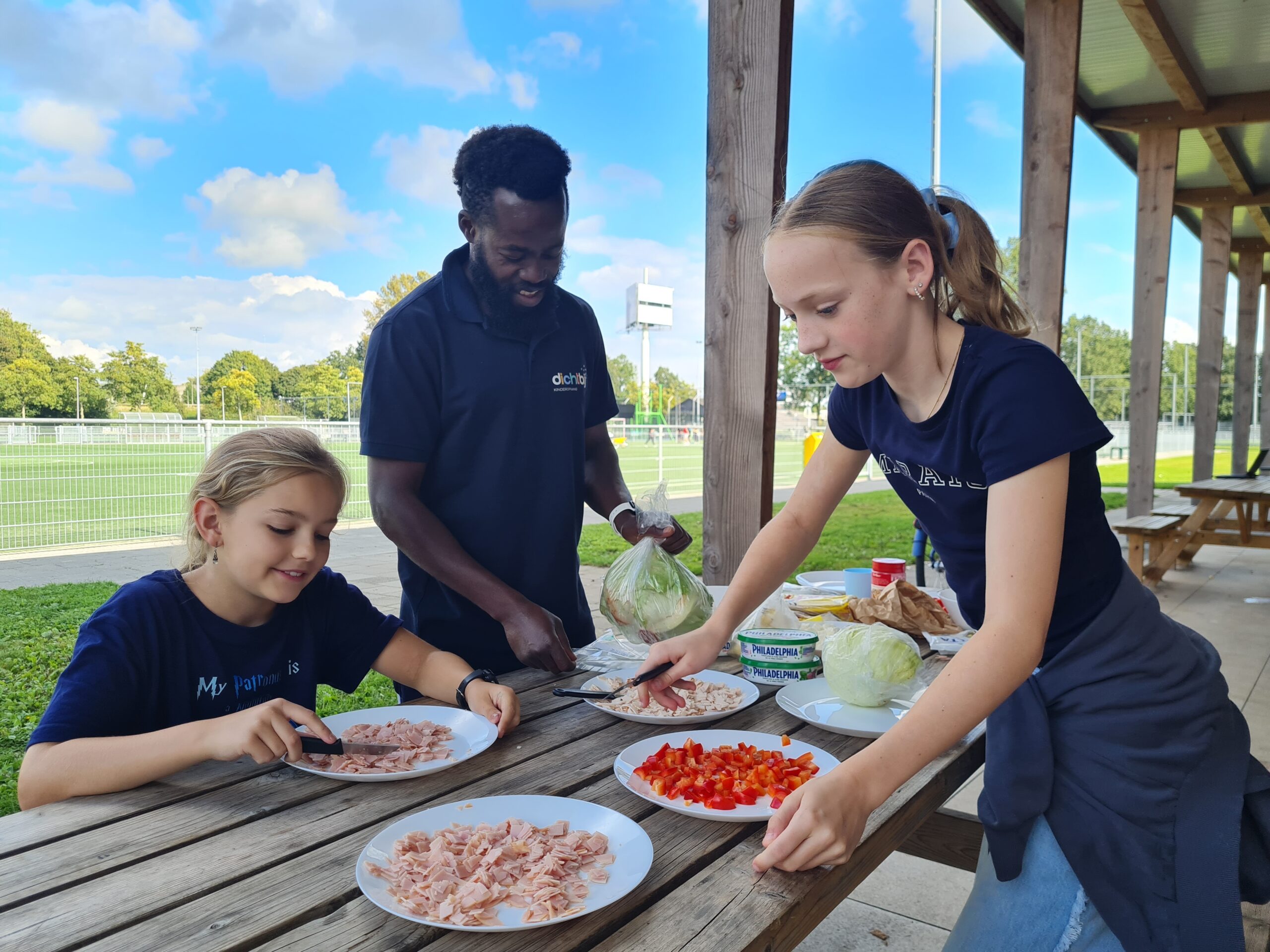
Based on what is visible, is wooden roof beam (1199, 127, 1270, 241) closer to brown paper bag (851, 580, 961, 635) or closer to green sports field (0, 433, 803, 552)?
green sports field (0, 433, 803, 552)

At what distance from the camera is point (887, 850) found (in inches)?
48.9

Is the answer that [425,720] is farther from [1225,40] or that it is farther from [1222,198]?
[1222,198]

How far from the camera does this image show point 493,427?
2096 millimetres

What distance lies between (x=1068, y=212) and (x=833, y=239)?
3716 mm

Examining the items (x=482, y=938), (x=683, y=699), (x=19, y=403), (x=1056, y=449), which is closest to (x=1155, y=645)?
(x=1056, y=449)

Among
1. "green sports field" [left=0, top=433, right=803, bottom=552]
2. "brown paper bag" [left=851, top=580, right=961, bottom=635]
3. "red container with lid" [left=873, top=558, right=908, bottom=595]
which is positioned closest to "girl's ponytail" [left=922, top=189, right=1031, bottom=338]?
"brown paper bag" [left=851, top=580, right=961, bottom=635]

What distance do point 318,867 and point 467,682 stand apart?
2.01ft

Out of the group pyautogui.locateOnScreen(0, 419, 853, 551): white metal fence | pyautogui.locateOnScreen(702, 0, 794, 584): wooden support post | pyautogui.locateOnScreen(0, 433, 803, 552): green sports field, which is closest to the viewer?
pyautogui.locateOnScreen(702, 0, 794, 584): wooden support post

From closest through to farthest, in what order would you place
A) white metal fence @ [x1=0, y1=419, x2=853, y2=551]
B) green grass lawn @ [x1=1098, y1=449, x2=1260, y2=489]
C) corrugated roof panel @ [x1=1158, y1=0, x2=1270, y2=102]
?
1. corrugated roof panel @ [x1=1158, y1=0, x2=1270, y2=102]
2. white metal fence @ [x1=0, y1=419, x2=853, y2=551]
3. green grass lawn @ [x1=1098, y1=449, x2=1260, y2=489]

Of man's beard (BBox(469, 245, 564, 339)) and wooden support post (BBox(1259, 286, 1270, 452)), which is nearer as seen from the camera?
man's beard (BBox(469, 245, 564, 339))

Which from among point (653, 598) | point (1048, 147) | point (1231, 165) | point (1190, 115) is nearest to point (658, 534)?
point (653, 598)

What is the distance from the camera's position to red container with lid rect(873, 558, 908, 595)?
245 centimetres

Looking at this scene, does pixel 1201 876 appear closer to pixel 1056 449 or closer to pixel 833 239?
pixel 1056 449

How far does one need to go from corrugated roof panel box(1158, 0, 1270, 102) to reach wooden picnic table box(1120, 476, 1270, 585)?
10.2 feet
